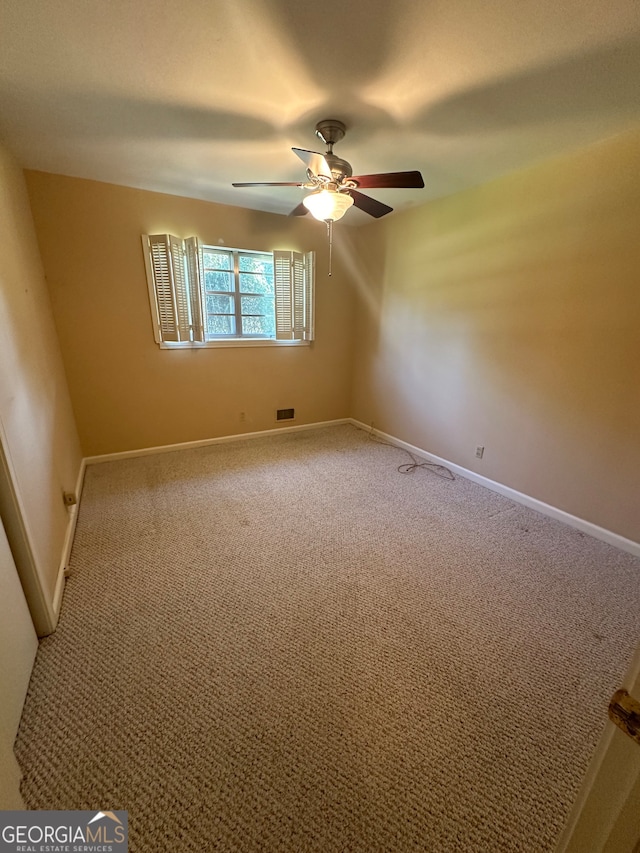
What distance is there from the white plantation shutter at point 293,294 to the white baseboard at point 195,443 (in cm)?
107

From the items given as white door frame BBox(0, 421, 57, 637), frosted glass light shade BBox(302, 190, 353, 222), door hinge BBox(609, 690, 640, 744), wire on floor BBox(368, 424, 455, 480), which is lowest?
wire on floor BBox(368, 424, 455, 480)

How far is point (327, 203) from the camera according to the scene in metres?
1.89

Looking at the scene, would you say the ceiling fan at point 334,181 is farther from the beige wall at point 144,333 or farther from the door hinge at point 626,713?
the door hinge at point 626,713

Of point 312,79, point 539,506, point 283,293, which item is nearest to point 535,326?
point 539,506

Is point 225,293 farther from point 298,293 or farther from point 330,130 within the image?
point 330,130

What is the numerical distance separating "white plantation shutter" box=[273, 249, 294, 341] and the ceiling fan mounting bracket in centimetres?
159

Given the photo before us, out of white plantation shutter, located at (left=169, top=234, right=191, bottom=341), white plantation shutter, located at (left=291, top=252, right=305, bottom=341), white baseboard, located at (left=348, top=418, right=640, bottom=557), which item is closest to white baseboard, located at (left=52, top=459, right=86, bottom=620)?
white plantation shutter, located at (left=169, top=234, right=191, bottom=341)

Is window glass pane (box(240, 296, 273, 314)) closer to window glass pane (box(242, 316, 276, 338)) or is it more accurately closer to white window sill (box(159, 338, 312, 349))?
window glass pane (box(242, 316, 276, 338))

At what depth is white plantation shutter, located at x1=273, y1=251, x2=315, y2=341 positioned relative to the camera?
11.6ft

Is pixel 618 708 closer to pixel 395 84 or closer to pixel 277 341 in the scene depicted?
pixel 395 84

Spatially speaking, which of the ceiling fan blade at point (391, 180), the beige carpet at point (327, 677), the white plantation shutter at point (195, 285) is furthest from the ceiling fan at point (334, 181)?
the beige carpet at point (327, 677)

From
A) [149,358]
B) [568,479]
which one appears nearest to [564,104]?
[568,479]

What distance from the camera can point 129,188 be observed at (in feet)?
9.10

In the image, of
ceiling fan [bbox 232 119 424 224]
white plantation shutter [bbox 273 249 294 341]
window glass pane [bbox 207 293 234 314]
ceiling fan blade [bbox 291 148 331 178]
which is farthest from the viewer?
white plantation shutter [bbox 273 249 294 341]
